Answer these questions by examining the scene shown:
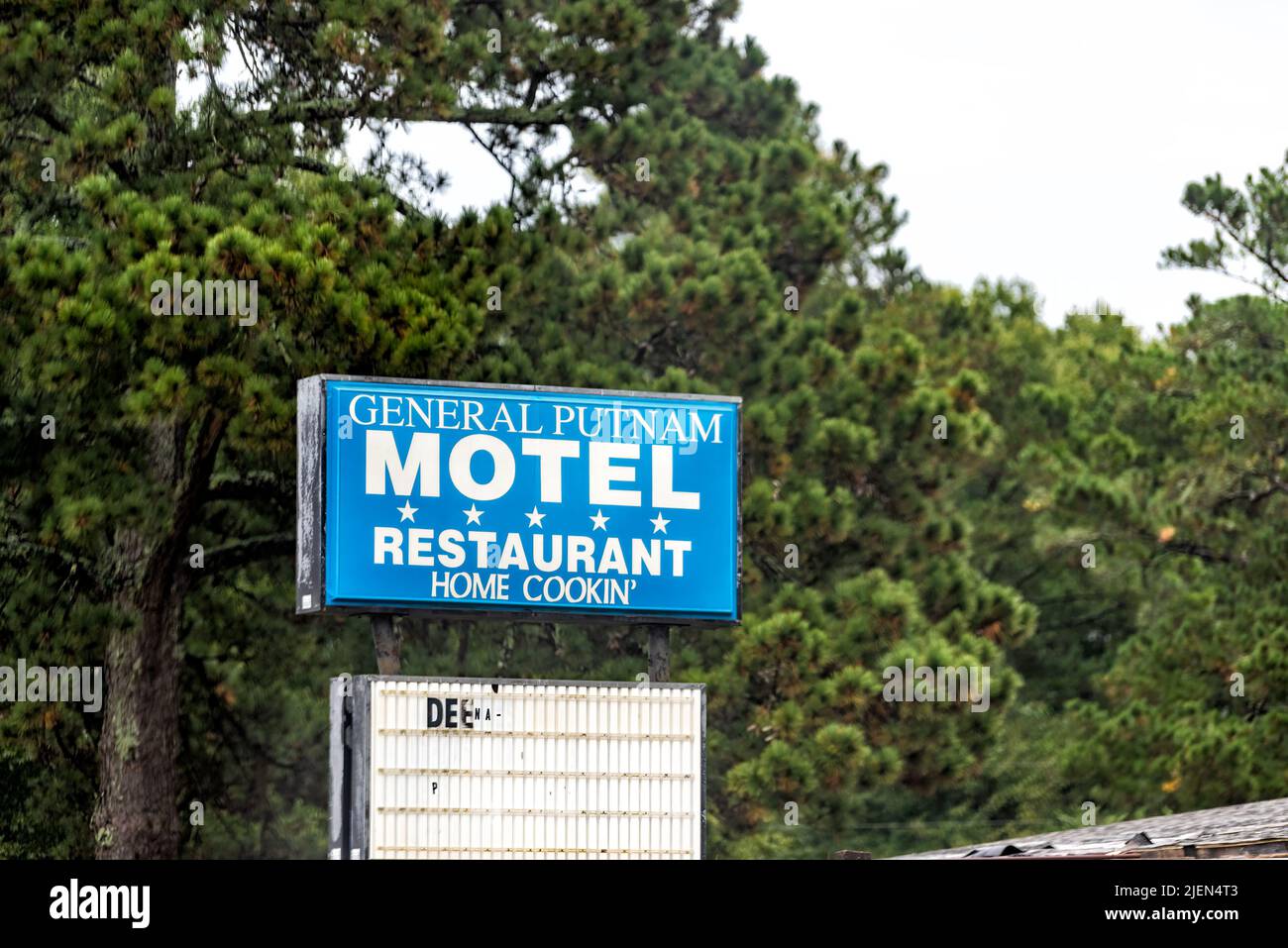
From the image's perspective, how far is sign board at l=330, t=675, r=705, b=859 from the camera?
659 inches

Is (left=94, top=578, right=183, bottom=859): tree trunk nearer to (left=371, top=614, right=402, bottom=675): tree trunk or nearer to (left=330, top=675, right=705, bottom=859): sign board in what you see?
(left=371, top=614, right=402, bottom=675): tree trunk

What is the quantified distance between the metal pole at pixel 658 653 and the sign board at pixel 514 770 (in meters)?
0.50

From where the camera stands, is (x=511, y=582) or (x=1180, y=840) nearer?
(x=1180, y=840)

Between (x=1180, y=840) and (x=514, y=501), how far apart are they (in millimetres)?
5649

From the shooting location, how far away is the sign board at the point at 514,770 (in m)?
16.8

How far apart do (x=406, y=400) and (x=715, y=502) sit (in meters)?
2.66

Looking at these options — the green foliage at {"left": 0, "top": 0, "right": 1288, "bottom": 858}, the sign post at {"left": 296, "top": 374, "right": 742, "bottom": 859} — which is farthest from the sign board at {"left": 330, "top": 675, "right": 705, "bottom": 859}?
the green foliage at {"left": 0, "top": 0, "right": 1288, "bottom": 858}

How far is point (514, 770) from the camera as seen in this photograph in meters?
17.1

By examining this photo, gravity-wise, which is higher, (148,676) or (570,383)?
(570,383)

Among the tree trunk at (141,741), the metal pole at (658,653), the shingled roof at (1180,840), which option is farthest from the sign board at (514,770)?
the tree trunk at (141,741)

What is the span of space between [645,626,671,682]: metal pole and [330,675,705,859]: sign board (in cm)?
50

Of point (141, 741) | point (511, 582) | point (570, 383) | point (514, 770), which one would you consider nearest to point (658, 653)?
point (511, 582)

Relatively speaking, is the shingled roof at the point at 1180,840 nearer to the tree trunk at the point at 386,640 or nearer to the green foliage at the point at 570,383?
the tree trunk at the point at 386,640

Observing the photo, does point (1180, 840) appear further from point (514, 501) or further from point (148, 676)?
point (148, 676)
